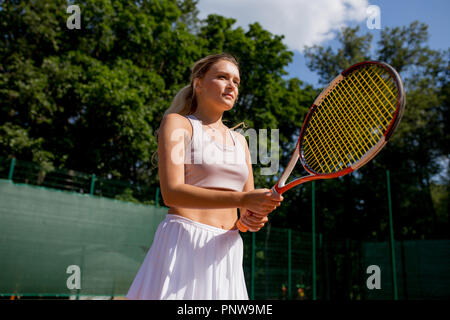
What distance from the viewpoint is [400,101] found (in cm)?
163

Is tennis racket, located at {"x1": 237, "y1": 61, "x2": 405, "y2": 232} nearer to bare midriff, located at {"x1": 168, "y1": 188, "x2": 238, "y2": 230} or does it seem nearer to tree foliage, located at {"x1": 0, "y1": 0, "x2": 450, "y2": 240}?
bare midriff, located at {"x1": 168, "y1": 188, "x2": 238, "y2": 230}

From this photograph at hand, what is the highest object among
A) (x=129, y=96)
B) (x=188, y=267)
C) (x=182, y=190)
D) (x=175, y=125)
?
(x=129, y=96)

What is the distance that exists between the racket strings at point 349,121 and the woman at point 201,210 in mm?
530

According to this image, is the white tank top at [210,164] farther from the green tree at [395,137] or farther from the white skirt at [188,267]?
the green tree at [395,137]

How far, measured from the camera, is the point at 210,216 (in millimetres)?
1568

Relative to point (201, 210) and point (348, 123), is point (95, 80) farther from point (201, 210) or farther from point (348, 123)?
point (201, 210)

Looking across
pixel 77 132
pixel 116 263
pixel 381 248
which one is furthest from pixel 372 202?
pixel 77 132

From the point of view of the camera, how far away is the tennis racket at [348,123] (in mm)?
1816

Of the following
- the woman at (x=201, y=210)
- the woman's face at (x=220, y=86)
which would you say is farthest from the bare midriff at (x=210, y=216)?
the woman's face at (x=220, y=86)

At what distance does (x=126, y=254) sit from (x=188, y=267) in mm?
6853

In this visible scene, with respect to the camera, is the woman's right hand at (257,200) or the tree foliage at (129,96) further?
the tree foliage at (129,96)

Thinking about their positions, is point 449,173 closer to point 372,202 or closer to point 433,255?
point 372,202
